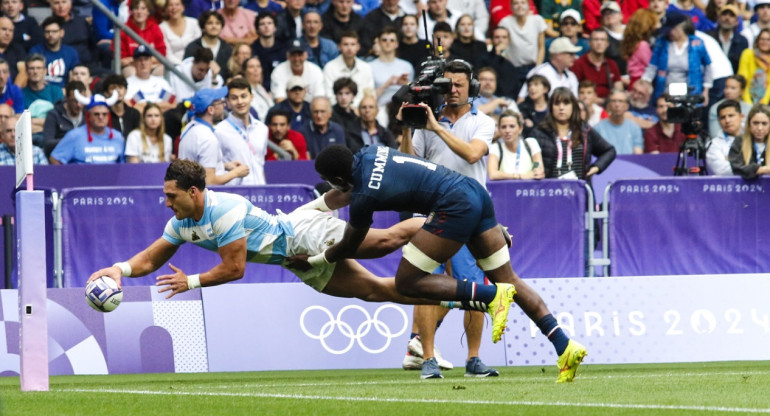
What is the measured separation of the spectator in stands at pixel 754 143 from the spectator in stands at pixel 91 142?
7.03 metres

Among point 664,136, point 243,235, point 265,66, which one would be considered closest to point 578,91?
point 664,136

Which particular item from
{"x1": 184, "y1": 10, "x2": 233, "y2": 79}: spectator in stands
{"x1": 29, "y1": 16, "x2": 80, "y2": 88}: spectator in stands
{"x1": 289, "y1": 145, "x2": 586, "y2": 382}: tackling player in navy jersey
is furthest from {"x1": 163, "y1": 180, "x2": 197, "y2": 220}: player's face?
{"x1": 29, "y1": 16, "x2": 80, "y2": 88}: spectator in stands

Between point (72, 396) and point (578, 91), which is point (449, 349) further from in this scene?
point (578, 91)

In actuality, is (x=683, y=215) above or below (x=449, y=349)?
above

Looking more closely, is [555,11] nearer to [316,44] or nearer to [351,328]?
[316,44]

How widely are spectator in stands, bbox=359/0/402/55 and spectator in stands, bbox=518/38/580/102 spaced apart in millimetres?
2183

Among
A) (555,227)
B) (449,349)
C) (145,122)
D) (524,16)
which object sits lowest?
(449,349)

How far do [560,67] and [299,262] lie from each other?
8942 mm

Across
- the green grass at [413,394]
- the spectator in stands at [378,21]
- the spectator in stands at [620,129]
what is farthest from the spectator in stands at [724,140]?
the spectator in stands at [378,21]

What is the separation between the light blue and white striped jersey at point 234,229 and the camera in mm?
11008

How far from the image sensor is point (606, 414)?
25.2ft

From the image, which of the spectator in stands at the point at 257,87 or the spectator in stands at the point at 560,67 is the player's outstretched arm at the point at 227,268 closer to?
the spectator in stands at the point at 257,87

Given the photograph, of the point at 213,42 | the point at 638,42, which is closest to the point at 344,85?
the point at 213,42

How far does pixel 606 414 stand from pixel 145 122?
9.77m
